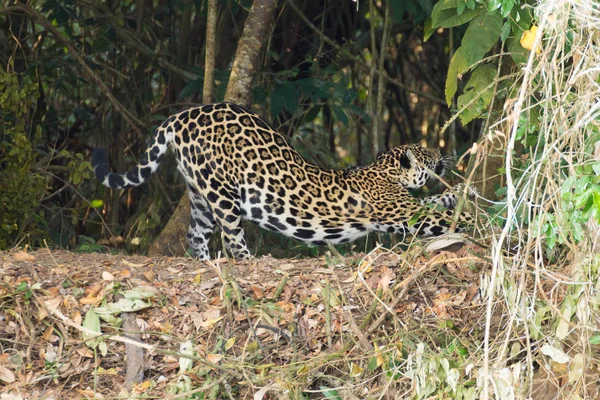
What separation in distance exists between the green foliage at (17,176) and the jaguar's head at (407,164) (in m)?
2.86

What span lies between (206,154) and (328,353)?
2462 millimetres

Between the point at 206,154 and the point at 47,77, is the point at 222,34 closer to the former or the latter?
the point at 47,77

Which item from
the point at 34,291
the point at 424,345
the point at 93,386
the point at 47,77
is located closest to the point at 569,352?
the point at 424,345

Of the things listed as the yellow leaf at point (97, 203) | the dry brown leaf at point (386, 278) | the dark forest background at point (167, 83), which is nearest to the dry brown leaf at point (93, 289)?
the dry brown leaf at point (386, 278)

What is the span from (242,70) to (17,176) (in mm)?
2073

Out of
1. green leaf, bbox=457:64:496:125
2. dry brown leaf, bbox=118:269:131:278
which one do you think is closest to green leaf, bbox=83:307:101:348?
dry brown leaf, bbox=118:269:131:278

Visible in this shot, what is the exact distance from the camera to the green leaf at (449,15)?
→ 5648 millimetres

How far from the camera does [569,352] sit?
502 centimetres

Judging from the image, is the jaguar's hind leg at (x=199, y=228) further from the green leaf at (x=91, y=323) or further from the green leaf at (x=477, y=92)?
the green leaf at (x=477, y=92)

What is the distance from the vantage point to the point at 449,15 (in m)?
5.75

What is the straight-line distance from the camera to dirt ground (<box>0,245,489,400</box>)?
5566 millimetres

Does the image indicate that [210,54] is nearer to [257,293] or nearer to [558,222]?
[257,293]

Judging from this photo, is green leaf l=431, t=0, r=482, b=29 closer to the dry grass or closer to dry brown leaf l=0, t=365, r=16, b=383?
the dry grass

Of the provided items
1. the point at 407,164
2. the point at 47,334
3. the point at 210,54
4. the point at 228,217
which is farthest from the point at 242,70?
the point at 47,334
